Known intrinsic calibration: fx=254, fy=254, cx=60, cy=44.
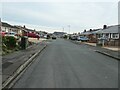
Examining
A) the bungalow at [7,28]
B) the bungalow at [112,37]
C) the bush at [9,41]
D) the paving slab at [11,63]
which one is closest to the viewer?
the paving slab at [11,63]

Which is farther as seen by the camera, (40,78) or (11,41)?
(11,41)

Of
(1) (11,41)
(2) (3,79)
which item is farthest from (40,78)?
(1) (11,41)

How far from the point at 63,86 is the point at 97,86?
1.21 m

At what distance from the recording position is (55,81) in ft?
31.9

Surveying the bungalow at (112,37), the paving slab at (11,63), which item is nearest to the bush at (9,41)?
the paving slab at (11,63)

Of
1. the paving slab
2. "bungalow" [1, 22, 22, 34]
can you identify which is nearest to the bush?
the paving slab

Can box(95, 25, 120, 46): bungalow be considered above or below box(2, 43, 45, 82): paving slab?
above

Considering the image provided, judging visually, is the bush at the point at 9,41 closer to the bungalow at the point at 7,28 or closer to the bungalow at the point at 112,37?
the bungalow at the point at 112,37

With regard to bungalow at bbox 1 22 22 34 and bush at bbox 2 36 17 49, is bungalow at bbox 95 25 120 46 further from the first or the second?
bungalow at bbox 1 22 22 34

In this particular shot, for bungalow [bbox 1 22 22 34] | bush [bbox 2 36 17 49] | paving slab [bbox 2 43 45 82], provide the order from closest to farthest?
paving slab [bbox 2 43 45 82] < bush [bbox 2 36 17 49] < bungalow [bbox 1 22 22 34]

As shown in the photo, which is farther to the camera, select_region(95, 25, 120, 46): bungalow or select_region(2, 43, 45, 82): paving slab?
select_region(95, 25, 120, 46): bungalow

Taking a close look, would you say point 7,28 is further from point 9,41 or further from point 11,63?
point 11,63

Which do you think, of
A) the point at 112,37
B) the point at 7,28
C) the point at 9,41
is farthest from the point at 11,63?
the point at 7,28

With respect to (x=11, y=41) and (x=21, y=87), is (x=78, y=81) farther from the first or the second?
(x=11, y=41)
